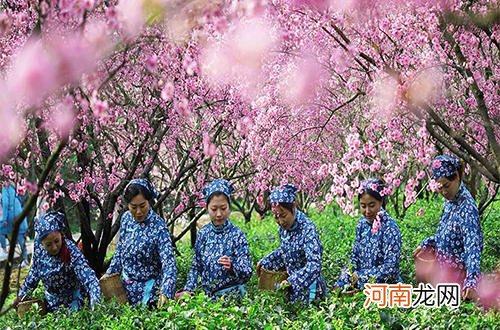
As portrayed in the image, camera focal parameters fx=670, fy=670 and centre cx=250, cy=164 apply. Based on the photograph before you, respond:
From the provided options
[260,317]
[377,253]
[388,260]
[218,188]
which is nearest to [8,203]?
[218,188]

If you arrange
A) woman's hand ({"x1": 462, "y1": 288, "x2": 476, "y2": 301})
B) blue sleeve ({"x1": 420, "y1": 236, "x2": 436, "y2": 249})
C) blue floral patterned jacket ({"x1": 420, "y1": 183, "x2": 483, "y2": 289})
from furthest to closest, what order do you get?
blue sleeve ({"x1": 420, "y1": 236, "x2": 436, "y2": 249}) → blue floral patterned jacket ({"x1": 420, "y1": 183, "x2": 483, "y2": 289}) → woman's hand ({"x1": 462, "y1": 288, "x2": 476, "y2": 301})

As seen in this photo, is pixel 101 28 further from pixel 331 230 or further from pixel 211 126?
pixel 331 230

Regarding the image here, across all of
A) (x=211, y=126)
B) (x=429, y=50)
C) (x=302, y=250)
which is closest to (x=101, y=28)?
(x=302, y=250)

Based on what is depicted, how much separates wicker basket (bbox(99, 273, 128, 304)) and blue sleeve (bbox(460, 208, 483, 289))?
269 centimetres

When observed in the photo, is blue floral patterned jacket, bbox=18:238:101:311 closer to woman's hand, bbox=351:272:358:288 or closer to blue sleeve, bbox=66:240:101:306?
blue sleeve, bbox=66:240:101:306

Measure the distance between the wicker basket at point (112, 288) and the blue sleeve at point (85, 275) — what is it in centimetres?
13

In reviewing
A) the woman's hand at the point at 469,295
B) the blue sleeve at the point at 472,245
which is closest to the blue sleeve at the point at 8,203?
the blue sleeve at the point at 472,245

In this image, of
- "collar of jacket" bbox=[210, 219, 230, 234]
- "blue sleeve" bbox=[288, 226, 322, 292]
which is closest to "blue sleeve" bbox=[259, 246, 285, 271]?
"blue sleeve" bbox=[288, 226, 322, 292]

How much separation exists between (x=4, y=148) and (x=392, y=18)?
375 centimetres

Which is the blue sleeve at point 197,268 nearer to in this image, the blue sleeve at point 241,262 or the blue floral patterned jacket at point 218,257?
the blue floral patterned jacket at point 218,257

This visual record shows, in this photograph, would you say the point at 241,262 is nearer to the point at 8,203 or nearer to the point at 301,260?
the point at 301,260

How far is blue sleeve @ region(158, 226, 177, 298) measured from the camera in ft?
17.0

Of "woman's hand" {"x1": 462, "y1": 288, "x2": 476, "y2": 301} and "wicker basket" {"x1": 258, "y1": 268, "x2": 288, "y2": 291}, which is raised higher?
"wicker basket" {"x1": 258, "y1": 268, "x2": 288, "y2": 291}

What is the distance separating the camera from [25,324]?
4715 mm
